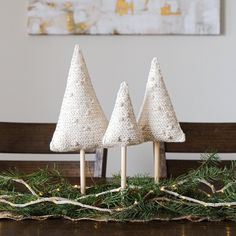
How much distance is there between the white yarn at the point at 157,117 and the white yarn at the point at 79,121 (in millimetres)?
65

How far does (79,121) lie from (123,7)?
136 centimetres

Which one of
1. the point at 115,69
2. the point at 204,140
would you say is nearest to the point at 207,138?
the point at 204,140

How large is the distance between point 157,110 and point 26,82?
1376 millimetres

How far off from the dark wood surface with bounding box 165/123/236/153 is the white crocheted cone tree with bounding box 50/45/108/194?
709 millimetres

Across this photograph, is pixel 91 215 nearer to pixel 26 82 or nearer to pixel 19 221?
pixel 19 221

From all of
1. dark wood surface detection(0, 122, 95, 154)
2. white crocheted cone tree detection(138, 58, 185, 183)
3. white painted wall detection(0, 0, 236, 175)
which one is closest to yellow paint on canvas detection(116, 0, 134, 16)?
white painted wall detection(0, 0, 236, 175)

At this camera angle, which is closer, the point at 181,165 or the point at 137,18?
the point at 181,165

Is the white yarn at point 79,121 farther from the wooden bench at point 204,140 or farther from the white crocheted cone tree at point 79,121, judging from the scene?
the wooden bench at point 204,140

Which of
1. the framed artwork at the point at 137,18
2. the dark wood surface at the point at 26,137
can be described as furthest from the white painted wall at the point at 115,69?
the dark wood surface at the point at 26,137

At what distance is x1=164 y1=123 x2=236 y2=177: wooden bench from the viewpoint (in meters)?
1.46

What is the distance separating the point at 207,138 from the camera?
4.83 ft

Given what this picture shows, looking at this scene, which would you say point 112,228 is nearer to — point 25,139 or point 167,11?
point 25,139

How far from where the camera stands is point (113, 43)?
6.78 ft

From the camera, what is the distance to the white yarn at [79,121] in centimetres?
77
